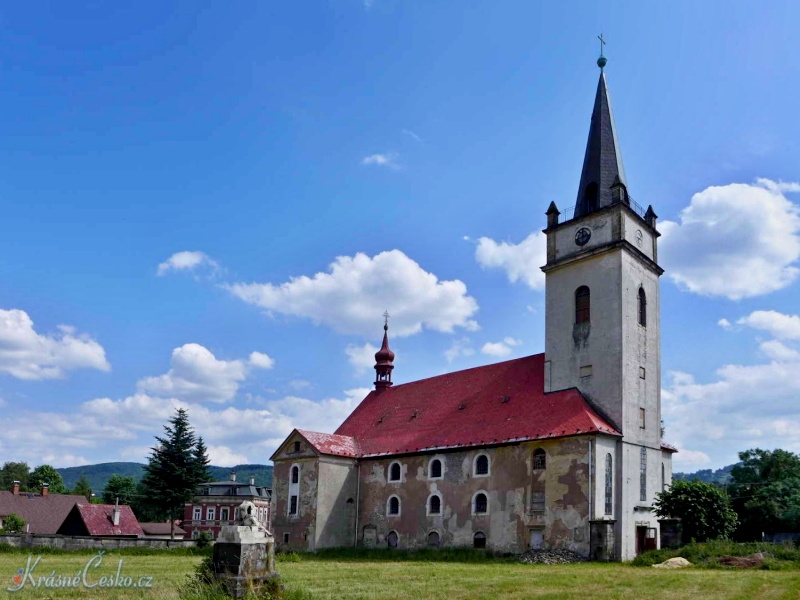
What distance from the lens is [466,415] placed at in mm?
39406

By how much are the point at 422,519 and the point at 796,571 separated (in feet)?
63.1

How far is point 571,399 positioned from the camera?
34969mm

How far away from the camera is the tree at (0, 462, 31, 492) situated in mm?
116000

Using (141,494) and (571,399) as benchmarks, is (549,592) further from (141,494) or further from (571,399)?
(141,494)

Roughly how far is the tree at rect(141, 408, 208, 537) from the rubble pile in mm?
28284

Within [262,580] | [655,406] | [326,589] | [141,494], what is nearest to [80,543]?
[141,494]

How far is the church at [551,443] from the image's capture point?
32438 millimetres

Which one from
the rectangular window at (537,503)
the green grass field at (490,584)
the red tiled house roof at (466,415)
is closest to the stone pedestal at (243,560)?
the green grass field at (490,584)

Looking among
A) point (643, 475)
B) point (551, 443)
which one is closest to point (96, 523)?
point (551, 443)

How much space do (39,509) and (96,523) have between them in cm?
2147

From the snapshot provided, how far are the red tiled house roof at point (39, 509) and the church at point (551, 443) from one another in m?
33.2

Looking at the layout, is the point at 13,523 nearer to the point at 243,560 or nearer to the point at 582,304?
the point at 582,304

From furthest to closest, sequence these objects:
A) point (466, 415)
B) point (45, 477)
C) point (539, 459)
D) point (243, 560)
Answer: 1. point (45, 477)
2. point (466, 415)
3. point (539, 459)
4. point (243, 560)

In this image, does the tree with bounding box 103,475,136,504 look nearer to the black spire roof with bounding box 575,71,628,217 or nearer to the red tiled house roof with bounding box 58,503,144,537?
the red tiled house roof with bounding box 58,503,144,537
